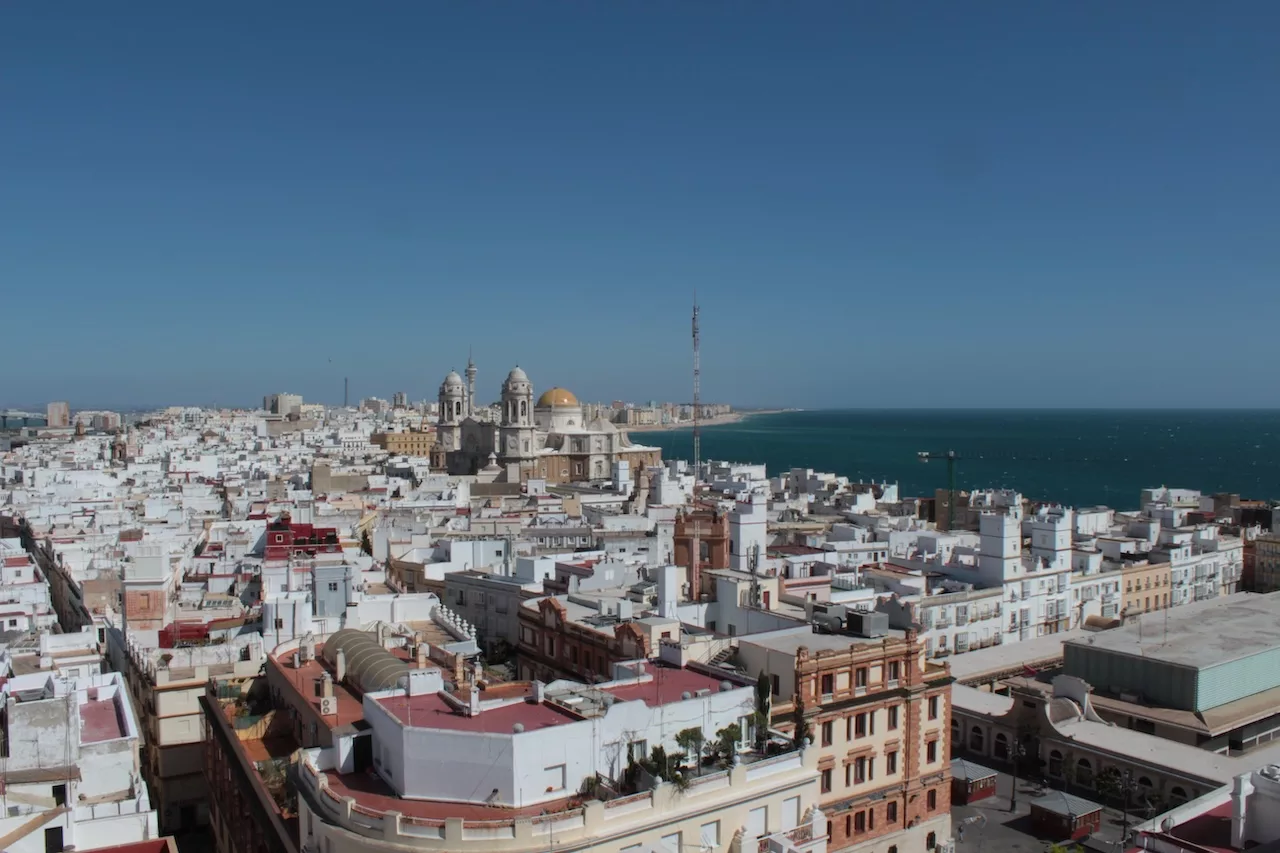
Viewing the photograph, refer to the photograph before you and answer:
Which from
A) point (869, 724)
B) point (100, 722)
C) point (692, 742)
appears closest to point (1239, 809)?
point (869, 724)

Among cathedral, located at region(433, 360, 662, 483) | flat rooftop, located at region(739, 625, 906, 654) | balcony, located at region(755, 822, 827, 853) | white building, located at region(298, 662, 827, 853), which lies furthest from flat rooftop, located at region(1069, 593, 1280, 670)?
cathedral, located at region(433, 360, 662, 483)

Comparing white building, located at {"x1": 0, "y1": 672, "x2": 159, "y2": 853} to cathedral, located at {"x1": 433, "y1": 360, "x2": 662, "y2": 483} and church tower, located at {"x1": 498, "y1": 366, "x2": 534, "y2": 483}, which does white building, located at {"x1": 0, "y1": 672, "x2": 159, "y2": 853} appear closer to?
cathedral, located at {"x1": 433, "y1": 360, "x2": 662, "y2": 483}

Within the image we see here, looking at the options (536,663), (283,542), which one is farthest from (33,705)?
(283,542)

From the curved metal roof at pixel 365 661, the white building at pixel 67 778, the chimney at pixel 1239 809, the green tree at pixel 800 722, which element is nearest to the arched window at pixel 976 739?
the green tree at pixel 800 722

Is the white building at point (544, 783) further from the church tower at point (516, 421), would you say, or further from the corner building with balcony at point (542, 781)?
the church tower at point (516, 421)

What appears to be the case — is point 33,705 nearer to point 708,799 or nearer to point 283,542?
point 708,799

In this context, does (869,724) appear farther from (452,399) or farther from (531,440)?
(452,399)
